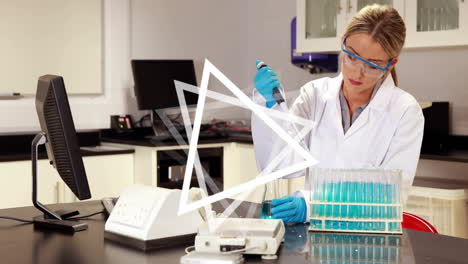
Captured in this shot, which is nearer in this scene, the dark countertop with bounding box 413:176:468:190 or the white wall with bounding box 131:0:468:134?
the dark countertop with bounding box 413:176:468:190

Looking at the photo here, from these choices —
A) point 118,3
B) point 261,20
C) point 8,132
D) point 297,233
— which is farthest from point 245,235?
point 261,20

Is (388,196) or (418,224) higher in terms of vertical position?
(388,196)

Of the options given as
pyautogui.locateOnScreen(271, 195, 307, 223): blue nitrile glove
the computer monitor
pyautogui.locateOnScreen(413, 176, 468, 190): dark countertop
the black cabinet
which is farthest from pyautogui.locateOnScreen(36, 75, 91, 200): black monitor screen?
pyautogui.locateOnScreen(413, 176, 468, 190): dark countertop

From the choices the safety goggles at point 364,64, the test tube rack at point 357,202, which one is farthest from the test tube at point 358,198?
the safety goggles at point 364,64

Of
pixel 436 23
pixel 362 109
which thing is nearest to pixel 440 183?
pixel 436 23

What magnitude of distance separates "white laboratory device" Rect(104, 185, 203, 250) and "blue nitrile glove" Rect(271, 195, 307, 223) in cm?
29

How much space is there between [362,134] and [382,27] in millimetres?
406

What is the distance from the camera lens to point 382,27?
7.86ft

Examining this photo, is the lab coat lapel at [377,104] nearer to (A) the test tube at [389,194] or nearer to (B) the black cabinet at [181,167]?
(A) the test tube at [389,194]

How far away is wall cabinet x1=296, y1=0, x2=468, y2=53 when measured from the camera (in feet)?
11.8

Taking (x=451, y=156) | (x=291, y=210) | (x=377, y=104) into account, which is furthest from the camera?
(x=451, y=156)

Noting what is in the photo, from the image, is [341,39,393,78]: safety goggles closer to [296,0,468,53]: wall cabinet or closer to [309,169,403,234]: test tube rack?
[309,169,403,234]: test tube rack

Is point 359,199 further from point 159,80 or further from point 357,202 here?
point 159,80

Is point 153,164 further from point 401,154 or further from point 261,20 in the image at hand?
point 401,154
